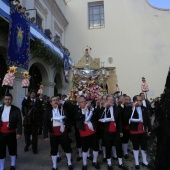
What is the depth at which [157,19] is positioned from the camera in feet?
61.8

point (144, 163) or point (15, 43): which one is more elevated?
point (15, 43)

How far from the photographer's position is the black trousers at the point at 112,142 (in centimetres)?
527

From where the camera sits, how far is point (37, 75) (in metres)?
14.4

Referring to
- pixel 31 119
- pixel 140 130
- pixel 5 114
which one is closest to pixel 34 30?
pixel 31 119

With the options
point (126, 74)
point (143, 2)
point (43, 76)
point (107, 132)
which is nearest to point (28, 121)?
point (107, 132)

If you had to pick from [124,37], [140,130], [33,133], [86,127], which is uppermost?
[124,37]

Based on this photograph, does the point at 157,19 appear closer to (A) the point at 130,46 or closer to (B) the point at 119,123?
(A) the point at 130,46

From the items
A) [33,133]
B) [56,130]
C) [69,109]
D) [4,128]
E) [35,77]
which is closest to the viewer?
[4,128]

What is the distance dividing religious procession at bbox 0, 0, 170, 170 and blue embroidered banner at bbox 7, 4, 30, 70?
0.04 metres

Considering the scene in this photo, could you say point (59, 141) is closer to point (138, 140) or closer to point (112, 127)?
point (112, 127)

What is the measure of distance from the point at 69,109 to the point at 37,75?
8.67 m

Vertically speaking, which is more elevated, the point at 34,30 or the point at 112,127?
the point at 34,30

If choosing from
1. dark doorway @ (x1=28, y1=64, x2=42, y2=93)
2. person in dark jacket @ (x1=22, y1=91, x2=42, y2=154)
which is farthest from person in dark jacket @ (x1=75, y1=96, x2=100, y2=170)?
dark doorway @ (x1=28, y1=64, x2=42, y2=93)

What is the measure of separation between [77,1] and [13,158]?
59.2 feet
